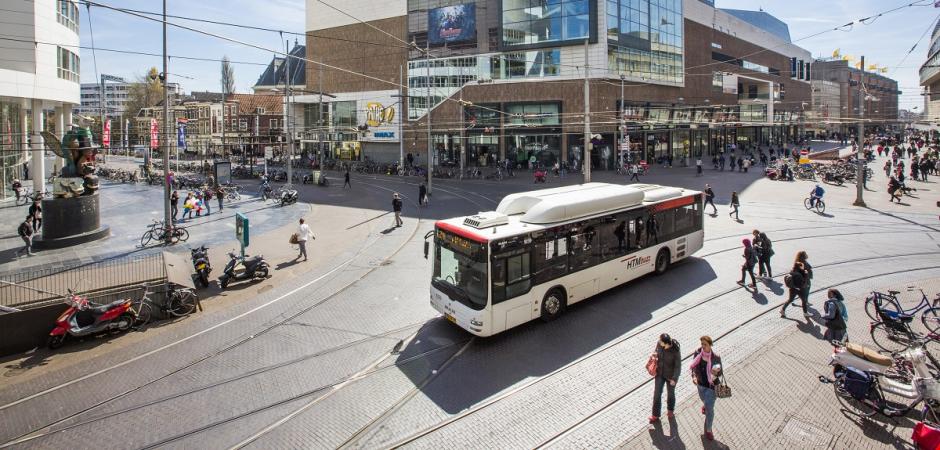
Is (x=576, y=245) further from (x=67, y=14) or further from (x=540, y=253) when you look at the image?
(x=67, y=14)

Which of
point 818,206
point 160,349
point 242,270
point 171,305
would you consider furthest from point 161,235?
point 818,206

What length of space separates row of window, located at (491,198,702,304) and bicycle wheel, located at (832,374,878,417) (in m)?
5.39

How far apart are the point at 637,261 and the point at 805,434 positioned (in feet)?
23.5

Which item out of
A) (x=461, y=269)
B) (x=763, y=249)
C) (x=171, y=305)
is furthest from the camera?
(x=763, y=249)

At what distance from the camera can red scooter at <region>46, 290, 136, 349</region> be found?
37.0 ft

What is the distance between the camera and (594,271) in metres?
13.0

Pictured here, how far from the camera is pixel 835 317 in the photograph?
9961mm

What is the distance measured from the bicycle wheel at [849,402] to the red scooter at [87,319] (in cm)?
1377

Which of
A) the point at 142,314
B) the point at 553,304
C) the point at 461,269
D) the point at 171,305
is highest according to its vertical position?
the point at 461,269

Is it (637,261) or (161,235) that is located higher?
(161,235)

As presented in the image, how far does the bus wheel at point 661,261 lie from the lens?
50.5 ft

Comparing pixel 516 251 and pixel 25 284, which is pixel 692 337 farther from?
pixel 25 284

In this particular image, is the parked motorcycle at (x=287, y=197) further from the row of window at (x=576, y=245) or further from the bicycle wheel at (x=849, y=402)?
the bicycle wheel at (x=849, y=402)

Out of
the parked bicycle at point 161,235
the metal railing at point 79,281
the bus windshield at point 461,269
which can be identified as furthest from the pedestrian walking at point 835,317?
the parked bicycle at point 161,235
